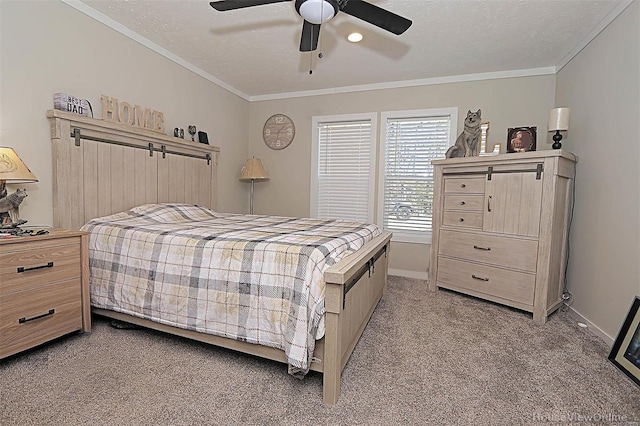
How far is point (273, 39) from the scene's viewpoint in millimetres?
2912

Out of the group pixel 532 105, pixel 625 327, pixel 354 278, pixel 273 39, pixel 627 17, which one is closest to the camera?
pixel 625 327

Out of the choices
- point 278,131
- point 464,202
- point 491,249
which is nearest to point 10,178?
point 278,131

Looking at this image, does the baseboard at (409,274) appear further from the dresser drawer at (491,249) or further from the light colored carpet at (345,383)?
the light colored carpet at (345,383)

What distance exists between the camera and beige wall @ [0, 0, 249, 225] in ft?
6.77

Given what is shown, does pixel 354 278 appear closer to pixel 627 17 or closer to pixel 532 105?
pixel 627 17

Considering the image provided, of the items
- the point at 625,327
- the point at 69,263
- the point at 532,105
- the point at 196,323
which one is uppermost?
the point at 532,105

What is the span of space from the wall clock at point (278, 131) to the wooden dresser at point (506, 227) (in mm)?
2076

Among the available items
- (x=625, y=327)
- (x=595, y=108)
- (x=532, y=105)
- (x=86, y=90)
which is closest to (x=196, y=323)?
(x=86, y=90)

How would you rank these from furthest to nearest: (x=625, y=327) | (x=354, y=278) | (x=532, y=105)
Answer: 1. (x=532, y=105)
2. (x=354, y=278)
3. (x=625, y=327)

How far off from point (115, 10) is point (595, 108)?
391 cm

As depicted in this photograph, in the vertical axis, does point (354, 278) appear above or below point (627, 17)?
below

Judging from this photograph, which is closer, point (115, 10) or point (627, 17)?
point (627, 17)

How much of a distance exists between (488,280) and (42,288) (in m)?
3.37

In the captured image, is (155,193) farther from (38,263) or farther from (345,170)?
(345,170)
